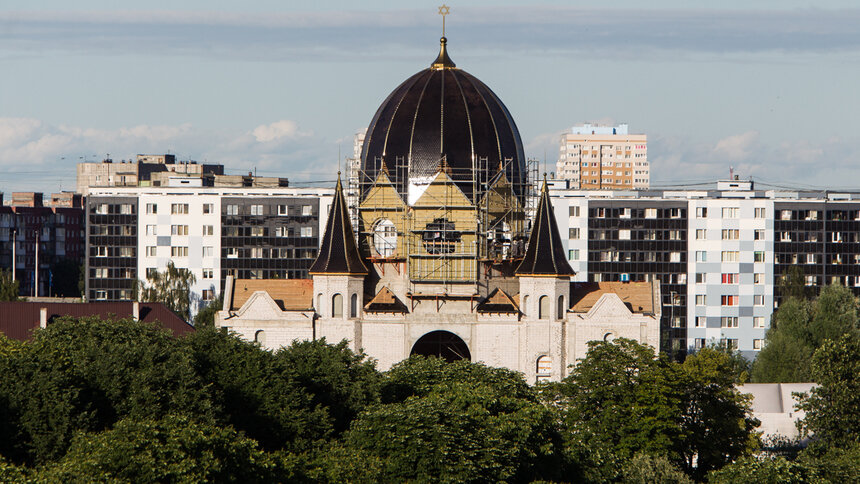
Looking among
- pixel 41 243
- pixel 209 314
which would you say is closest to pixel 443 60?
pixel 209 314

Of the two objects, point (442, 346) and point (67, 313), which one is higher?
point (67, 313)

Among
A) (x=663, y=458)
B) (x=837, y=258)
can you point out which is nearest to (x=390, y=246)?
(x=663, y=458)

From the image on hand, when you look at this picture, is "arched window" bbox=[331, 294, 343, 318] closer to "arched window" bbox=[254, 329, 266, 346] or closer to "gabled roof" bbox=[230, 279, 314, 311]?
"gabled roof" bbox=[230, 279, 314, 311]

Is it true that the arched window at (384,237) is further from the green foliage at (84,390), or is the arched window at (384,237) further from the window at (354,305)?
the green foliage at (84,390)

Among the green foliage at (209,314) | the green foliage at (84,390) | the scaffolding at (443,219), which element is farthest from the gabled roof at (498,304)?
the green foliage at (209,314)

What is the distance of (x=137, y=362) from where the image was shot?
62906 mm

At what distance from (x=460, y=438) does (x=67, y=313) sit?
42.8m

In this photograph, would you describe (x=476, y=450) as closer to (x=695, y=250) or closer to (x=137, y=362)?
(x=137, y=362)

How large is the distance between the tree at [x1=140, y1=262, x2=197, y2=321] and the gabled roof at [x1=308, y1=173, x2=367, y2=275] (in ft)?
163

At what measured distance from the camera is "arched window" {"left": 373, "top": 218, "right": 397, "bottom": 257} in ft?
313

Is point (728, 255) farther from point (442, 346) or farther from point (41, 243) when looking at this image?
point (41, 243)

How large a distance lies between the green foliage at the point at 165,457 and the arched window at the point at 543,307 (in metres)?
39.1

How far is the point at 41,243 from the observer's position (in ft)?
603

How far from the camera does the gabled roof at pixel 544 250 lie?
3575 inches
